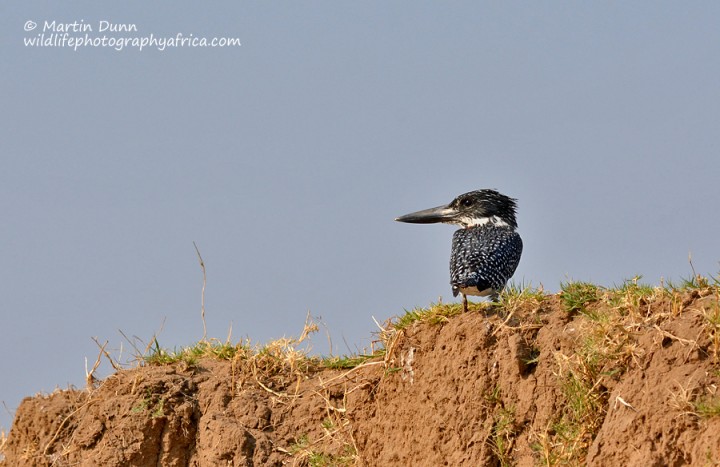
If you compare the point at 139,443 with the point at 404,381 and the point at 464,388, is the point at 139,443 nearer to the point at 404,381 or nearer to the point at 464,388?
the point at 404,381

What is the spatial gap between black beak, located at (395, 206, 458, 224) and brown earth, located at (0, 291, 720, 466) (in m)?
3.21

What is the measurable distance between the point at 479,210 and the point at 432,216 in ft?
2.57

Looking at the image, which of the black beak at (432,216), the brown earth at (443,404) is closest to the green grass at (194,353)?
the brown earth at (443,404)

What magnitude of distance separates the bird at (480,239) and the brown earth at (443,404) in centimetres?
64

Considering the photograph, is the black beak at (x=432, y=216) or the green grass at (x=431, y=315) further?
the black beak at (x=432, y=216)

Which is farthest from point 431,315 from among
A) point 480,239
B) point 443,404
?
point 480,239

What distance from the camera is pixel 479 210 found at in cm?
1149

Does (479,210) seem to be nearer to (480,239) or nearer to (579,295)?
(480,239)

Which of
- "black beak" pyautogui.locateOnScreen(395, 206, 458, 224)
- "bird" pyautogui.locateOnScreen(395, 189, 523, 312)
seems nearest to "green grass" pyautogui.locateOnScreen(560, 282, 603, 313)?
"bird" pyautogui.locateOnScreen(395, 189, 523, 312)

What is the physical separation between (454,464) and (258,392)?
2.18 metres

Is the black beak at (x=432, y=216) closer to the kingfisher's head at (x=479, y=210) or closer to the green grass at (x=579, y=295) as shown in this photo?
the kingfisher's head at (x=479, y=210)

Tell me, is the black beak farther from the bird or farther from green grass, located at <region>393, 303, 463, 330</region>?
green grass, located at <region>393, 303, 463, 330</region>

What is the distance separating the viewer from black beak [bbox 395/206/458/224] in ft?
39.1

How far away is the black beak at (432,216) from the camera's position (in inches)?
469
